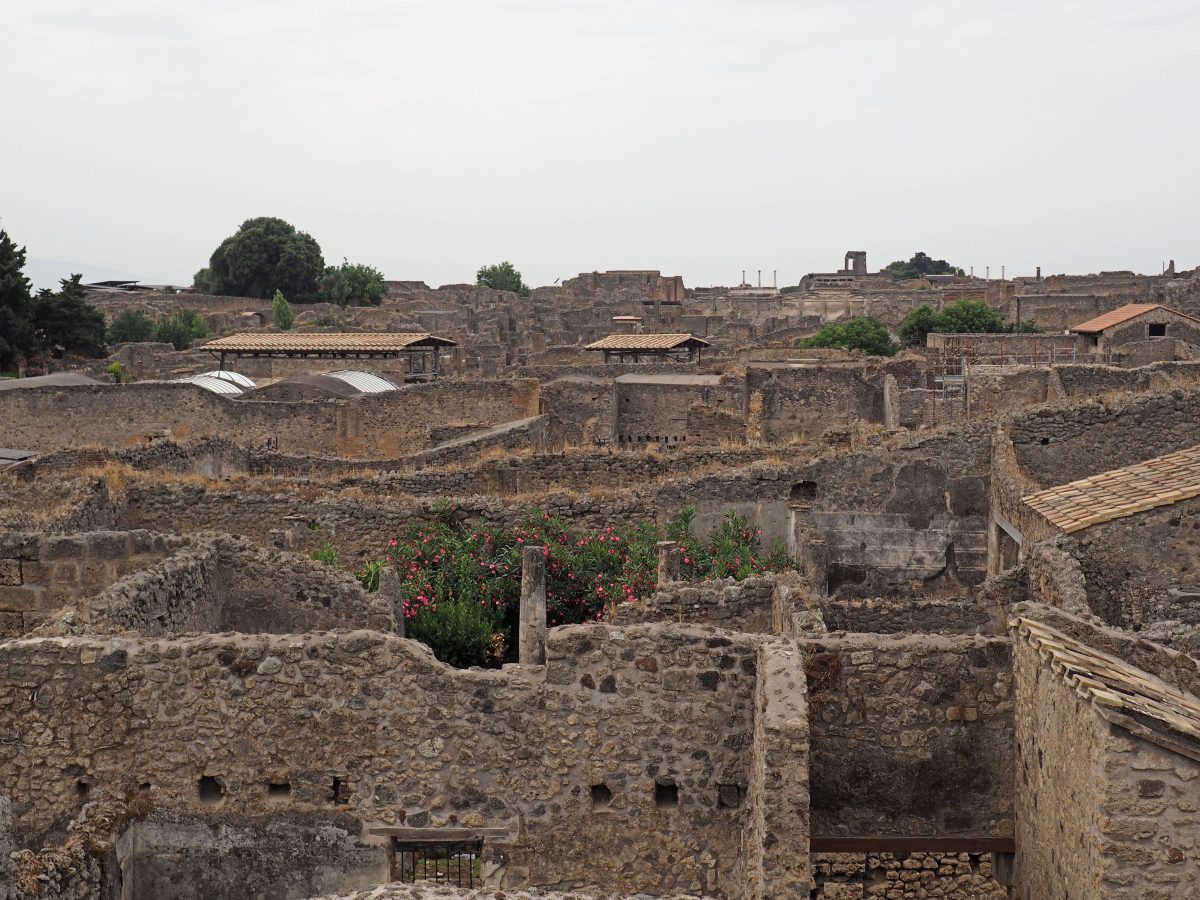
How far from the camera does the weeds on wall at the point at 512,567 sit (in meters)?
11.3

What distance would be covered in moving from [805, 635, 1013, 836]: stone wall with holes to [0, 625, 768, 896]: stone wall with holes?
0.55 meters

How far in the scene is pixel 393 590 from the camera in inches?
430

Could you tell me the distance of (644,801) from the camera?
7328 millimetres

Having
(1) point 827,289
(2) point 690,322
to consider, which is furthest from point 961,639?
(1) point 827,289

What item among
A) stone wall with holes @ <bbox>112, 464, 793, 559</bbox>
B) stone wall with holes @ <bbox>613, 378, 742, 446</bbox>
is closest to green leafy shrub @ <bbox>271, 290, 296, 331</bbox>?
stone wall with holes @ <bbox>613, 378, 742, 446</bbox>

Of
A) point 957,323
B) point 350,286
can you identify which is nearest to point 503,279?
point 350,286

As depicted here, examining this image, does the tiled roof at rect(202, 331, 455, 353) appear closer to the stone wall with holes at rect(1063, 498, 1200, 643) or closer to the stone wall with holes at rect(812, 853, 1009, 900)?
the stone wall with holes at rect(1063, 498, 1200, 643)

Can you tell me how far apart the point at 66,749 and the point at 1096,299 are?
225ft

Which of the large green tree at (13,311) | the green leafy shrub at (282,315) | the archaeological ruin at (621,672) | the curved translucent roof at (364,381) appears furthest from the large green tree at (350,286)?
the archaeological ruin at (621,672)

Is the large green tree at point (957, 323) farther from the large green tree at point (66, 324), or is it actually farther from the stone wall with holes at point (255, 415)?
the large green tree at point (66, 324)

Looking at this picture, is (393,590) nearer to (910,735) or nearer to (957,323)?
(910,735)

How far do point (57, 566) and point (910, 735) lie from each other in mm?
6287

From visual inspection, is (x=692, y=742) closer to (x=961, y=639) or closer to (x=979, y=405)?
(x=961, y=639)

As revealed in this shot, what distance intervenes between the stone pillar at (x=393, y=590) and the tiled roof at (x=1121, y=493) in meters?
5.23
